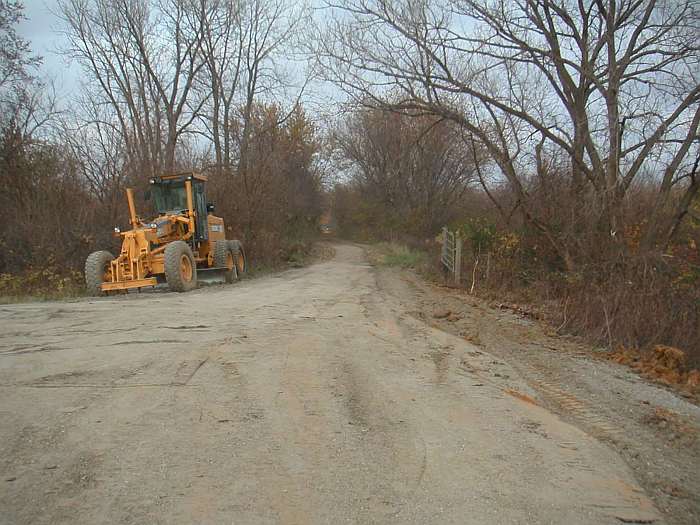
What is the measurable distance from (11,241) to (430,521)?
17577 mm

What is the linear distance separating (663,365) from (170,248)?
34.0 ft

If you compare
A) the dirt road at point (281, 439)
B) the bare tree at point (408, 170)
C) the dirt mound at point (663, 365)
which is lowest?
the dirt mound at point (663, 365)

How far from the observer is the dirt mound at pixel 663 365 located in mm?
6785

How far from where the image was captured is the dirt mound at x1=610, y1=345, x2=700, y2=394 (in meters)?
6.79

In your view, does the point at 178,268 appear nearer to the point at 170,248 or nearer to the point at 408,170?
the point at 170,248

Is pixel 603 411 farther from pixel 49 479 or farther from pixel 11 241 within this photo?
pixel 11 241

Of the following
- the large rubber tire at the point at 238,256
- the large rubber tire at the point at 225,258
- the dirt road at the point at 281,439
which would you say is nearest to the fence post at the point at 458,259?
the large rubber tire at the point at 225,258

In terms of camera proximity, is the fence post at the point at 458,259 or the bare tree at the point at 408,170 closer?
the fence post at the point at 458,259

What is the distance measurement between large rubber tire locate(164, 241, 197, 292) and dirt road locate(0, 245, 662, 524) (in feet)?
19.1

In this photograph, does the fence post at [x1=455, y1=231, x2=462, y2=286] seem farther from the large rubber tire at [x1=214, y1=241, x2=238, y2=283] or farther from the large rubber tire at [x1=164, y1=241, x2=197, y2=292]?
the large rubber tire at [x1=164, y1=241, x2=197, y2=292]

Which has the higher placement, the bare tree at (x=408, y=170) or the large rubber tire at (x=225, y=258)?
the bare tree at (x=408, y=170)

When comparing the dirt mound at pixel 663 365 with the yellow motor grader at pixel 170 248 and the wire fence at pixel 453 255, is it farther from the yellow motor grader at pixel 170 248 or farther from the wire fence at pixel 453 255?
the yellow motor grader at pixel 170 248

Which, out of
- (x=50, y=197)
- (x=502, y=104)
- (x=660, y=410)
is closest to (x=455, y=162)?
(x=502, y=104)

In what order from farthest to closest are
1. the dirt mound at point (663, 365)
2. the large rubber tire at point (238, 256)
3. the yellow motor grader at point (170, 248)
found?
the large rubber tire at point (238, 256) < the yellow motor grader at point (170, 248) < the dirt mound at point (663, 365)
